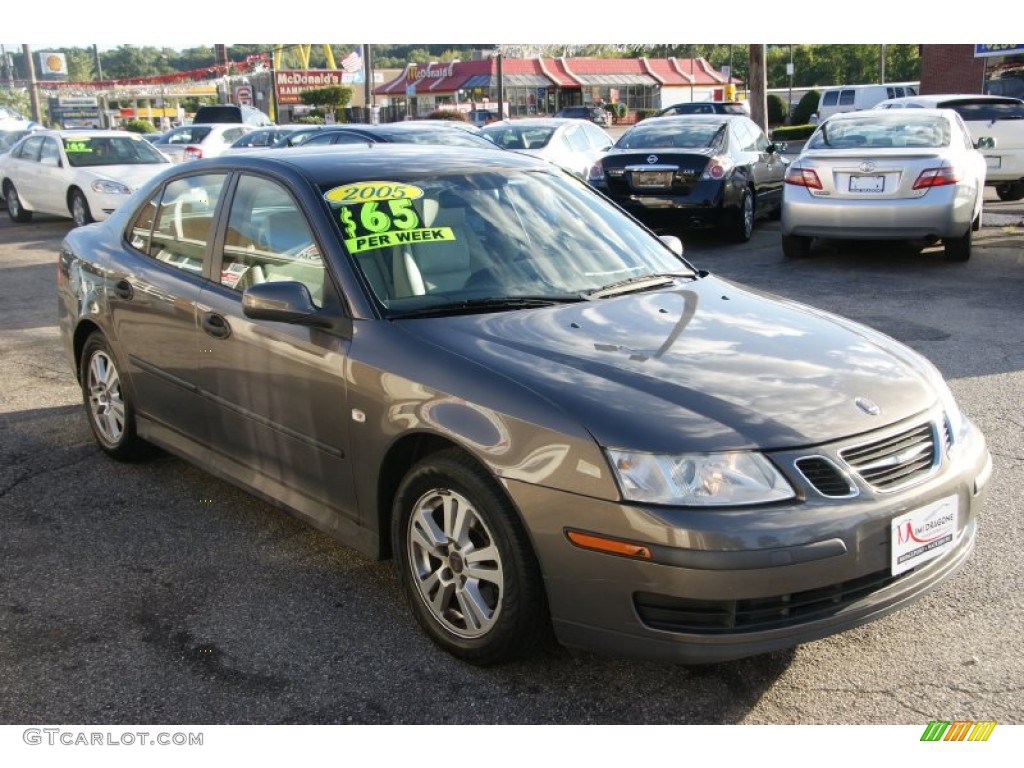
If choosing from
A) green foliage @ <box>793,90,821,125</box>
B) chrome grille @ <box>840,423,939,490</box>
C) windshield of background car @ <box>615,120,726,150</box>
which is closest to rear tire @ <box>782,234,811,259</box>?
windshield of background car @ <box>615,120,726,150</box>

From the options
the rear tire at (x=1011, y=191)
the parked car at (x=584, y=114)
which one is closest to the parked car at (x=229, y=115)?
the rear tire at (x=1011, y=191)

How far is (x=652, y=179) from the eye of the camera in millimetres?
11859

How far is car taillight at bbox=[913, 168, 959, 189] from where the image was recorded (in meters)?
9.78

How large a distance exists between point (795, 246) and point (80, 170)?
10.3 metres

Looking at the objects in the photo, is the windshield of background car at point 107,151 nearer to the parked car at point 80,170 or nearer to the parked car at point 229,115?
the parked car at point 80,170

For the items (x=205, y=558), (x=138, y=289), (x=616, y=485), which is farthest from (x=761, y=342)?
(x=138, y=289)

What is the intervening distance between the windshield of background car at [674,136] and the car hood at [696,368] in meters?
8.83

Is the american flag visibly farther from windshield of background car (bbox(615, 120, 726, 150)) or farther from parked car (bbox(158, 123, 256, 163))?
windshield of background car (bbox(615, 120, 726, 150))

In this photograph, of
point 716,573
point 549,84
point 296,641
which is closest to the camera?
point 716,573

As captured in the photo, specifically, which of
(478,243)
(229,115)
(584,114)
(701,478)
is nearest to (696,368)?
(701,478)

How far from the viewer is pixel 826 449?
2.98m

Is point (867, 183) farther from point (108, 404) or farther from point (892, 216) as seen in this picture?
point (108, 404)

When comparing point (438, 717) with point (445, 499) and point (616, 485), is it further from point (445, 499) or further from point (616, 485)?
point (616, 485)

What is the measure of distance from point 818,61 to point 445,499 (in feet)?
299
